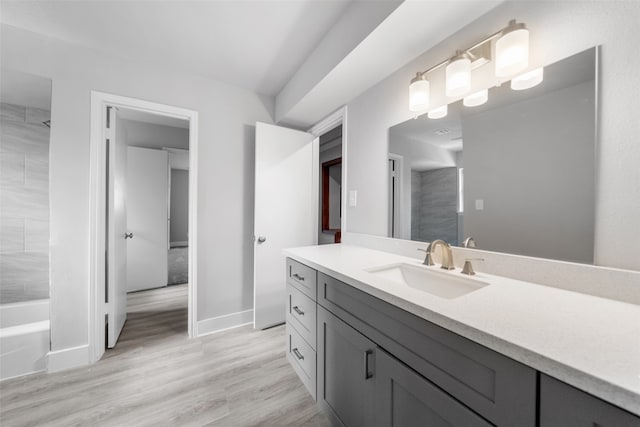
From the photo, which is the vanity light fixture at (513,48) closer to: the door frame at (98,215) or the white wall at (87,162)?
the white wall at (87,162)

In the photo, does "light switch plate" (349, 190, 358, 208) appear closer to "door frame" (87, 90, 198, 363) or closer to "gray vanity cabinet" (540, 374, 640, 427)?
"gray vanity cabinet" (540, 374, 640, 427)

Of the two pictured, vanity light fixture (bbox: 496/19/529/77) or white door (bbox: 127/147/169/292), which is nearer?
vanity light fixture (bbox: 496/19/529/77)

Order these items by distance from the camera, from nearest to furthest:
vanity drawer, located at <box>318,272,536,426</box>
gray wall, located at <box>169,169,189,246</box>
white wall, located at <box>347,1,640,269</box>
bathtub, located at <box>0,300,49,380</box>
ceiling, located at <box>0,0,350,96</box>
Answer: vanity drawer, located at <box>318,272,536,426</box> < white wall, located at <box>347,1,640,269</box> < ceiling, located at <box>0,0,350,96</box> < bathtub, located at <box>0,300,49,380</box> < gray wall, located at <box>169,169,189,246</box>

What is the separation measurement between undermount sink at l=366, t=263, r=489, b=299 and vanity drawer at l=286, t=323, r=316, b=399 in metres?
0.63

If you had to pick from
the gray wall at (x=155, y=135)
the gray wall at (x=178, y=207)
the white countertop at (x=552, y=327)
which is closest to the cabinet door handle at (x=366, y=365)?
the white countertop at (x=552, y=327)

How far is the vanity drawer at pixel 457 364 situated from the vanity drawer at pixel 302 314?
1.51 ft

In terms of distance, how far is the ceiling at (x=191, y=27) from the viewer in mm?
1454

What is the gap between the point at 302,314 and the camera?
1.46 metres

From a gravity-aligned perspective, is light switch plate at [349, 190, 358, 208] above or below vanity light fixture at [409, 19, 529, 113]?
below

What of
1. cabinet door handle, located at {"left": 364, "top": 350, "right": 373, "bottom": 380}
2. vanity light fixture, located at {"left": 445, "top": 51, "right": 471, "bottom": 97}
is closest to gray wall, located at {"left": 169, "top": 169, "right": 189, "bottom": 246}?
cabinet door handle, located at {"left": 364, "top": 350, "right": 373, "bottom": 380}

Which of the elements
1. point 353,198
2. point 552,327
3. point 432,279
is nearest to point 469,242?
point 432,279

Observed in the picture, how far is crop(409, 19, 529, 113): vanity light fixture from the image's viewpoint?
3.10ft

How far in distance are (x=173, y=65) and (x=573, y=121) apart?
2683 mm

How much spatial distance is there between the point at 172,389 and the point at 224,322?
32.0 inches
